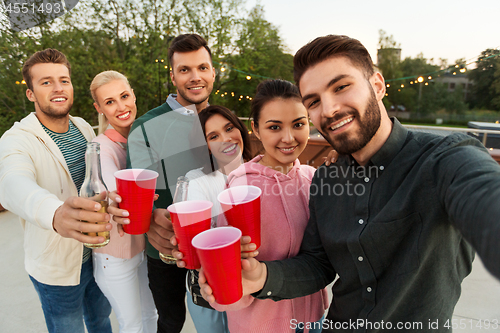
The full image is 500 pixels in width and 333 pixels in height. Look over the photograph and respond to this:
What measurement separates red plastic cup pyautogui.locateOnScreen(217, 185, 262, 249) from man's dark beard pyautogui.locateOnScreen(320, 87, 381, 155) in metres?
0.39

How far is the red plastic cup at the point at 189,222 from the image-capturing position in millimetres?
852

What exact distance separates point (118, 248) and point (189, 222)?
45.2 inches

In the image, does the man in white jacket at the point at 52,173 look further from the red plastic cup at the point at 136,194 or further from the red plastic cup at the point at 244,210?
the red plastic cup at the point at 244,210

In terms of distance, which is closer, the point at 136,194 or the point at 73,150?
the point at 136,194

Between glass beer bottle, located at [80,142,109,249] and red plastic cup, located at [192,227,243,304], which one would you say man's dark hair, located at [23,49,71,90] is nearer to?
glass beer bottle, located at [80,142,109,249]

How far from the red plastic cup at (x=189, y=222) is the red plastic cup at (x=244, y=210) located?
64mm

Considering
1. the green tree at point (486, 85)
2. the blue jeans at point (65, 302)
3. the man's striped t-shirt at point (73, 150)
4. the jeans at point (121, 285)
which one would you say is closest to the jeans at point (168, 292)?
the jeans at point (121, 285)

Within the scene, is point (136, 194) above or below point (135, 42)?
below

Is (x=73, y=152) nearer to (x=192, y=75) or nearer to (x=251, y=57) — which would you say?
(x=192, y=75)

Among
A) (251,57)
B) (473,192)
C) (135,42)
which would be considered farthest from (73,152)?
(251,57)

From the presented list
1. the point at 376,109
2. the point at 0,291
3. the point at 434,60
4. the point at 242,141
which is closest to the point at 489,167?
the point at 376,109

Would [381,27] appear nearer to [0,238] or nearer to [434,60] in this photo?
[434,60]

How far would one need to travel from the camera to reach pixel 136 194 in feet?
→ 3.19

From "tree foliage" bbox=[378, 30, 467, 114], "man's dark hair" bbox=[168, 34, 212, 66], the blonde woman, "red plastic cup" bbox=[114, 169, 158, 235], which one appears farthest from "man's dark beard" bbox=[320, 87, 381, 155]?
"tree foliage" bbox=[378, 30, 467, 114]
